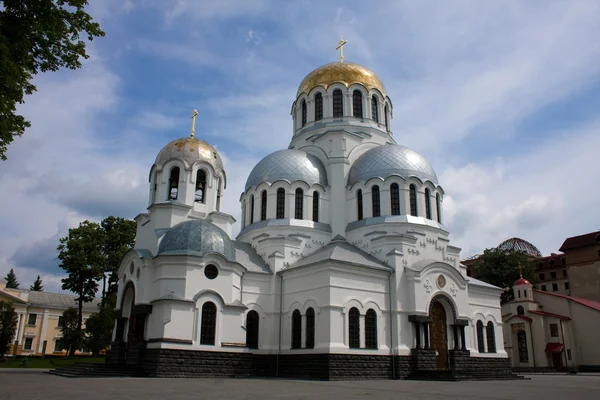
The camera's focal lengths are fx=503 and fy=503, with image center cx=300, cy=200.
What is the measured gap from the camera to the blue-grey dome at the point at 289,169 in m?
24.5

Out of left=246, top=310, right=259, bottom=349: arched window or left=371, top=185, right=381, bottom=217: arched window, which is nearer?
left=246, top=310, right=259, bottom=349: arched window

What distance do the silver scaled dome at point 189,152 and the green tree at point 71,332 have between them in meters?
15.8

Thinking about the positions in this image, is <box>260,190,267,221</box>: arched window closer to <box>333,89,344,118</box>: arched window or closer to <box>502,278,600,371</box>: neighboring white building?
<box>333,89,344,118</box>: arched window

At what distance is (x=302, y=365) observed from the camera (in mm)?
19406

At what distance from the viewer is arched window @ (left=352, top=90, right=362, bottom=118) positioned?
91.1 feet

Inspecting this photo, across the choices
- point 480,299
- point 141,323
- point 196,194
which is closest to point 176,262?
point 141,323

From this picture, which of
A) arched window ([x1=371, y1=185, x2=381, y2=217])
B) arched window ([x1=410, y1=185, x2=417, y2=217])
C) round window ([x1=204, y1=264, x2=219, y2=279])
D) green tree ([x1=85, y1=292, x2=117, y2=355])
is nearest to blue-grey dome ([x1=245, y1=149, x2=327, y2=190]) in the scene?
arched window ([x1=371, y1=185, x2=381, y2=217])

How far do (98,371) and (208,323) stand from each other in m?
4.04

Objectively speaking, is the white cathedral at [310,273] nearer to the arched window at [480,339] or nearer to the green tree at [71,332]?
the arched window at [480,339]

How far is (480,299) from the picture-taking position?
80.0 feet

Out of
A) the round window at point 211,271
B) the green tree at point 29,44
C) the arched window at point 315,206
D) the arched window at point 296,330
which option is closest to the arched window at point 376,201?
the arched window at point 315,206

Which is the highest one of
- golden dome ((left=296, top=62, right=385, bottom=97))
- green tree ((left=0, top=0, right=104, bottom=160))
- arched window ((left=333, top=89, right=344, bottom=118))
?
golden dome ((left=296, top=62, right=385, bottom=97))

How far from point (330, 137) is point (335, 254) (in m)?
7.77

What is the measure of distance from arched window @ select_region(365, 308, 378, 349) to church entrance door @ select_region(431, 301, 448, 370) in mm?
2962
